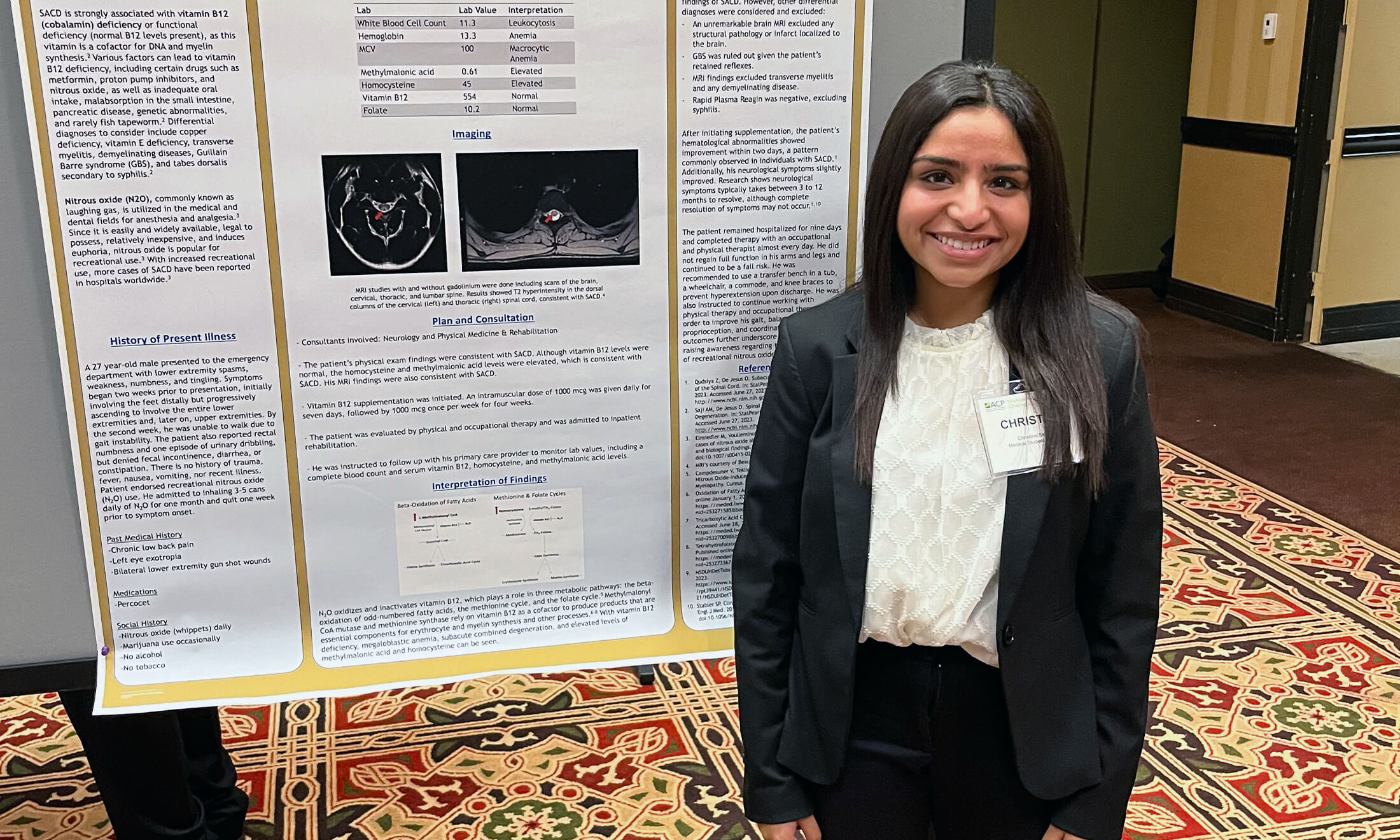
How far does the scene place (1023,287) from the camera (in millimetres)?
1359

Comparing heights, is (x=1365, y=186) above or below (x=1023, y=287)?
below

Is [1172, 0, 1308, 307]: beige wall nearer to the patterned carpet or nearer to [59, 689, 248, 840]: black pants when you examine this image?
the patterned carpet

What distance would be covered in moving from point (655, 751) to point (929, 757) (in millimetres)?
1370

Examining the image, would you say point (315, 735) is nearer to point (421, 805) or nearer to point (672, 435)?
point (421, 805)

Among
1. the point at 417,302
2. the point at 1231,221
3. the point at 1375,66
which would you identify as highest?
the point at 1375,66

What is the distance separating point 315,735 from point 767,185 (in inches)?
78.2

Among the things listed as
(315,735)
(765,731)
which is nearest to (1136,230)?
(315,735)

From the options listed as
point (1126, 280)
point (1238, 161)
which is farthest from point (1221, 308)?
point (1126, 280)

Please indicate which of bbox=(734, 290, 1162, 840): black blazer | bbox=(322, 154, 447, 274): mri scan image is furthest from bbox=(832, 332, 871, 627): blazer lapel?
bbox=(322, 154, 447, 274): mri scan image

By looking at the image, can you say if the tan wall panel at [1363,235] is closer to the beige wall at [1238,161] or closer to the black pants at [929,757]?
the beige wall at [1238,161]

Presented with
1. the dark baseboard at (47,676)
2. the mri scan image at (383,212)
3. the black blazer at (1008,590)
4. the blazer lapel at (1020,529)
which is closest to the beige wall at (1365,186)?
the black blazer at (1008,590)

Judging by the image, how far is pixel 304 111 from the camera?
4.41ft

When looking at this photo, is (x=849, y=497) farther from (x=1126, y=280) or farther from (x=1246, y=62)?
(x=1126, y=280)

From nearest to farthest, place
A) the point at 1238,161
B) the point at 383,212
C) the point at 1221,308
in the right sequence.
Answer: the point at 383,212 → the point at 1238,161 → the point at 1221,308
